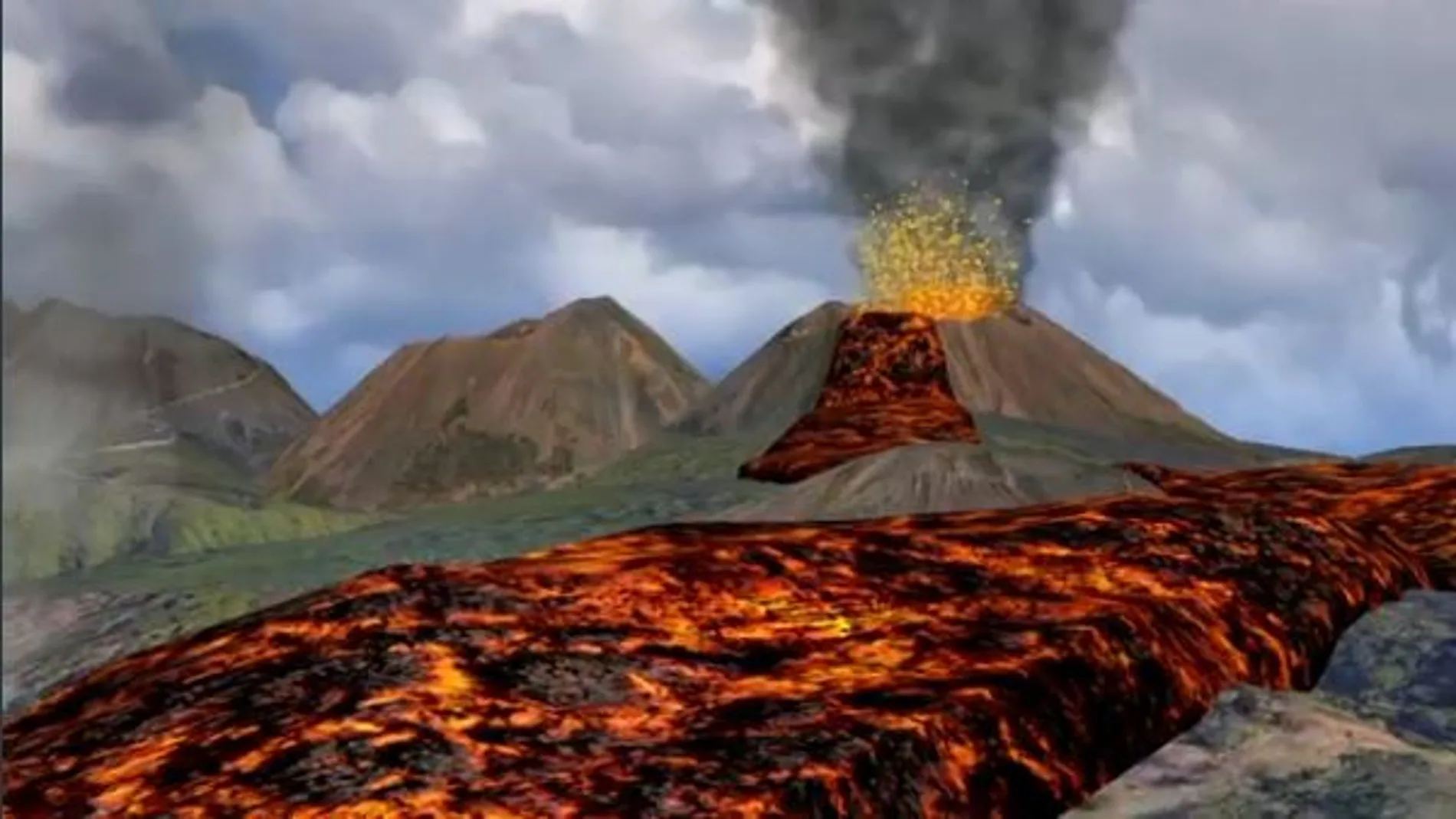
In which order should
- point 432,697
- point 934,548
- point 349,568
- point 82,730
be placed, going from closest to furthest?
point 432,697 → point 82,730 → point 934,548 → point 349,568

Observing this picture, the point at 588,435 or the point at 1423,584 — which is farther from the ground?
the point at 588,435

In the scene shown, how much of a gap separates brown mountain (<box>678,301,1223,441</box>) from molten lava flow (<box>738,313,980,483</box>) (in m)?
72.7

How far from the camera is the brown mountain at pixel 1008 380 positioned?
10319cm

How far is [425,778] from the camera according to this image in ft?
12.9

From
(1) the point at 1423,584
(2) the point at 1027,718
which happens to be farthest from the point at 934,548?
(1) the point at 1423,584

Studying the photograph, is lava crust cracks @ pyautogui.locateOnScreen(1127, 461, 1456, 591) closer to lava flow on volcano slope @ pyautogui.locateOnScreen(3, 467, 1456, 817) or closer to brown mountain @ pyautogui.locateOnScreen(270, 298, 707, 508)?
lava flow on volcano slope @ pyautogui.locateOnScreen(3, 467, 1456, 817)

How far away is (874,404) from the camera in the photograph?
24172 mm

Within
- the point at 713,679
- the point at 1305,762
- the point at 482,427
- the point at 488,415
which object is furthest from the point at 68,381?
the point at 488,415

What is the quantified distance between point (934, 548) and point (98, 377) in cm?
414

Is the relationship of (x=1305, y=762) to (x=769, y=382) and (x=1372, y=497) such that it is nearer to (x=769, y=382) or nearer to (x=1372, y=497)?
(x=1372, y=497)

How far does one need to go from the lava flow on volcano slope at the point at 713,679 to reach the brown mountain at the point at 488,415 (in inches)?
5470

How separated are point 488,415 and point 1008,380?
70.7m

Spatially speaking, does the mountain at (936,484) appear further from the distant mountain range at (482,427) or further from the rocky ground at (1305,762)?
the rocky ground at (1305,762)

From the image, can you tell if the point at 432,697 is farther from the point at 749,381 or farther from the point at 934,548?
the point at 749,381
